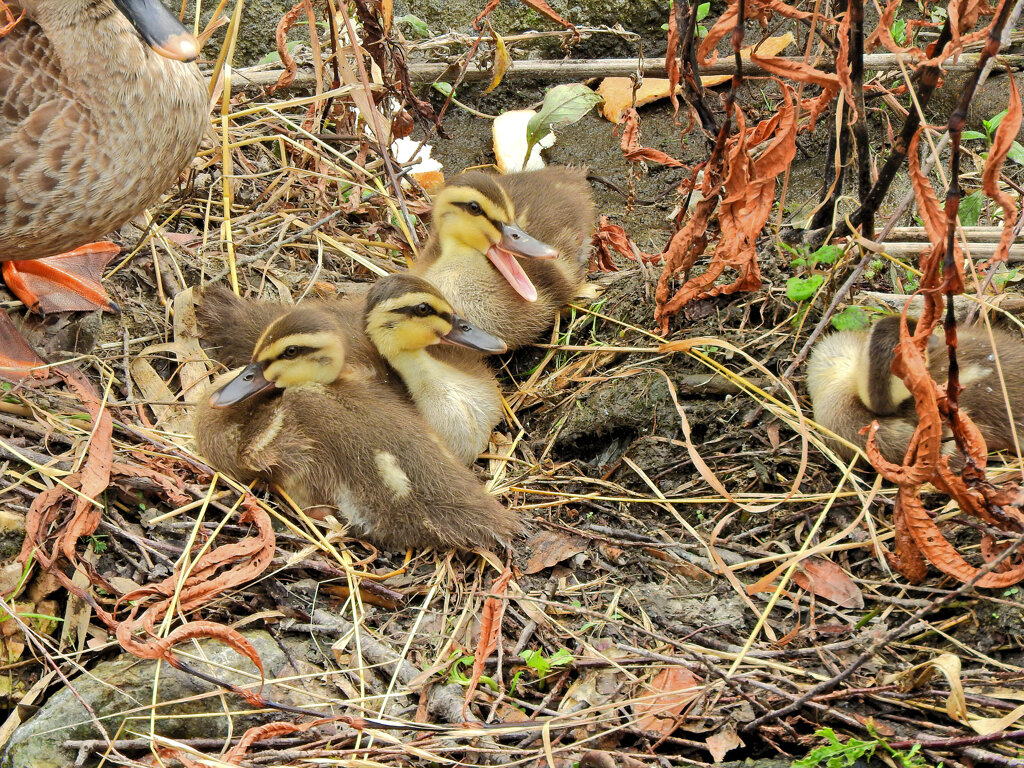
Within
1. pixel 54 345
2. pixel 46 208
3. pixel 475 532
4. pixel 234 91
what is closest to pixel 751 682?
pixel 475 532

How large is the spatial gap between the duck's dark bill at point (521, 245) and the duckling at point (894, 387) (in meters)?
1.03

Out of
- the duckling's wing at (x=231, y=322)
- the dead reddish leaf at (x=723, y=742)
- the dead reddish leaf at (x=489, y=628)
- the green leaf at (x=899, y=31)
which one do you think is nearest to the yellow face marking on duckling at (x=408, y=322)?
the duckling's wing at (x=231, y=322)

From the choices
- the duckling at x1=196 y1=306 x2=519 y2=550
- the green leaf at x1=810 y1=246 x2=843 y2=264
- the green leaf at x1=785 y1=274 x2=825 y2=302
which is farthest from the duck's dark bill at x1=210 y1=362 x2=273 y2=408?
the green leaf at x1=810 y1=246 x2=843 y2=264

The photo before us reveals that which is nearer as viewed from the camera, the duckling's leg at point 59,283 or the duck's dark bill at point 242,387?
the duck's dark bill at point 242,387

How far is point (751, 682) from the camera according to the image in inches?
82.6

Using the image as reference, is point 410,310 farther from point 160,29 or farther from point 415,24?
point 415,24

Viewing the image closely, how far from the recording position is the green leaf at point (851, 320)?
2.83 metres

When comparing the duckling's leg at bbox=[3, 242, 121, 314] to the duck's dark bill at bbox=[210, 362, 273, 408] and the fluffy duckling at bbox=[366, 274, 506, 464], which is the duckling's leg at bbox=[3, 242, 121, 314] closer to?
the duck's dark bill at bbox=[210, 362, 273, 408]

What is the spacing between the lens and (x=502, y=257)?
11.3 feet

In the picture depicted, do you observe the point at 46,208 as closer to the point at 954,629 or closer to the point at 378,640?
the point at 378,640

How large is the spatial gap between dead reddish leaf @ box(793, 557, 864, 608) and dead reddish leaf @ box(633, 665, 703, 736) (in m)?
0.44

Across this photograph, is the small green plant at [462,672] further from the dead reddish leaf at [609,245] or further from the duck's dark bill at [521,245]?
the dead reddish leaf at [609,245]

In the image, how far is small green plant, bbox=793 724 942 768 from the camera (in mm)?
1876

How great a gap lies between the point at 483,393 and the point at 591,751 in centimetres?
141
